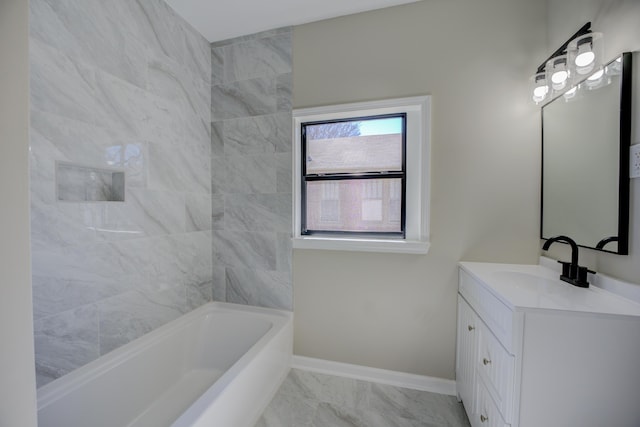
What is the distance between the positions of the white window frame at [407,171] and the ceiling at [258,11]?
2.16 ft

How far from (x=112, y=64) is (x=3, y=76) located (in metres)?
1.37

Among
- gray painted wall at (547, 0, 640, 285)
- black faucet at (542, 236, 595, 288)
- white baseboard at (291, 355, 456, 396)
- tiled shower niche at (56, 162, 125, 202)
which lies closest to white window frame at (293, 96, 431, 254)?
black faucet at (542, 236, 595, 288)

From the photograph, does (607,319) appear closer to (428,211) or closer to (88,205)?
(428,211)

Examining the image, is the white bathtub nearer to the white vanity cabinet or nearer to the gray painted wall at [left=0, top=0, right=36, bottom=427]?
the gray painted wall at [left=0, top=0, right=36, bottom=427]

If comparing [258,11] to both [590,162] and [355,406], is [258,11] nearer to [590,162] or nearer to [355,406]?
[590,162]

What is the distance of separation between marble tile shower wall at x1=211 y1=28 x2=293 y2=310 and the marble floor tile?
2.00ft

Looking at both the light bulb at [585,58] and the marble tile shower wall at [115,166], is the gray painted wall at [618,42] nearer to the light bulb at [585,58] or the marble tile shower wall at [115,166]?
the light bulb at [585,58]

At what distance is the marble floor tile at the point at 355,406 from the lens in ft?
4.97

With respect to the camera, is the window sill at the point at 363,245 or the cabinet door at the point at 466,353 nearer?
the cabinet door at the point at 466,353

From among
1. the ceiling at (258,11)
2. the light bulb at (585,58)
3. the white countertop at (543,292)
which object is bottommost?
the white countertop at (543,292)

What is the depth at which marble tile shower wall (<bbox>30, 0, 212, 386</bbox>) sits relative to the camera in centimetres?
119

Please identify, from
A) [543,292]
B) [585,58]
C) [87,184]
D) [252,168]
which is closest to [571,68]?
[585,58]

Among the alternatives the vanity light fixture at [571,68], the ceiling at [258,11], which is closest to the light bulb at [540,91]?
the vanity light fixture at [571,68]

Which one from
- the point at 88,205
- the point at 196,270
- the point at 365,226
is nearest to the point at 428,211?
the point at 365,226
